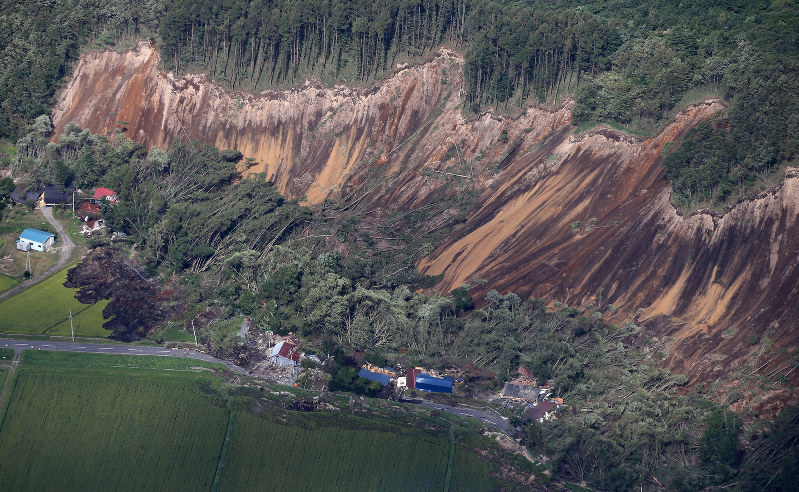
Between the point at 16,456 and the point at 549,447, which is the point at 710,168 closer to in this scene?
the point at 549,447

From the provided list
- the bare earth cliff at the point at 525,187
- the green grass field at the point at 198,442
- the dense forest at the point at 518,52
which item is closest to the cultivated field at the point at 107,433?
the green grass field at the point at 198,442

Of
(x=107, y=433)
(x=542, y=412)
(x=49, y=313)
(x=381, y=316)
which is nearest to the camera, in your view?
(x=107, y=433)

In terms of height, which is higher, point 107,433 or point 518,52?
point 518,52

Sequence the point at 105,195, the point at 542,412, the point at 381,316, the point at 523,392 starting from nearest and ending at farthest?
the point at 542,412 < the point at 523,392 < the point at 381,316 < the point at 105,195

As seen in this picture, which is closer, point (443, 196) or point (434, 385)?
point (434, 385)

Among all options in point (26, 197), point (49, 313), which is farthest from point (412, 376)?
point (26, 197)

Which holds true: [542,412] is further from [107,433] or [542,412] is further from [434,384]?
[107,433]

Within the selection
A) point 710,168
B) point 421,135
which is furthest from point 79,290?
point 710,168
